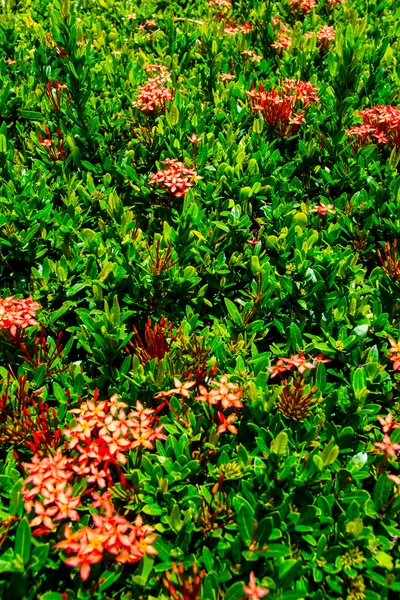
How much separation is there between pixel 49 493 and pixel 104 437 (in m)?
0.30

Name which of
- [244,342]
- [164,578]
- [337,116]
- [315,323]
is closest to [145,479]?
[164,578]

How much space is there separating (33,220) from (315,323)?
5.83 ft

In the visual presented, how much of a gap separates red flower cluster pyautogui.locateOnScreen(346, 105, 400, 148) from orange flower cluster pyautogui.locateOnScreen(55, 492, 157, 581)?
3052 millimetres

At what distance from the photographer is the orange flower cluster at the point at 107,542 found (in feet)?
6.09

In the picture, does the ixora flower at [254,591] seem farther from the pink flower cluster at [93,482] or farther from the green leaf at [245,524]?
the pink flower cluster at [93,482]

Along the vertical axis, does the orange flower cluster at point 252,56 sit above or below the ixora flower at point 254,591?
above

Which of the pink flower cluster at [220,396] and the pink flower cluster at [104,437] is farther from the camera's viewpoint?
the pink flower cluster at [220,396]

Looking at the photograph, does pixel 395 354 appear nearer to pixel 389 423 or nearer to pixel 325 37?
pixel 389 423

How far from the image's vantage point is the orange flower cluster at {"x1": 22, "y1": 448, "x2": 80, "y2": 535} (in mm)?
1971

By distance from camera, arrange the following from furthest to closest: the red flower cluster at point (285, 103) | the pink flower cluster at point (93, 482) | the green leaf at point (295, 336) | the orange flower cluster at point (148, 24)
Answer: the orange flower cluster at point (148, 24) → the red flower cluster at point (285, 103) → the green leaf at point (295, 336) → the pink flower cluster at point (93, 482)

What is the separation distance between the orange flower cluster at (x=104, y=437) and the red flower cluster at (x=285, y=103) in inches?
100

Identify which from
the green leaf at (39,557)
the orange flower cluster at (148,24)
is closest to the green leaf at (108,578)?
the green leaf at (39,557)

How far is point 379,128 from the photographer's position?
12.8ft

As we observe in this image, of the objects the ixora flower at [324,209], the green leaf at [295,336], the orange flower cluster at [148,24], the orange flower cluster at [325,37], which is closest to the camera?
the green leaf at [295,336]
